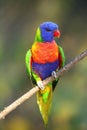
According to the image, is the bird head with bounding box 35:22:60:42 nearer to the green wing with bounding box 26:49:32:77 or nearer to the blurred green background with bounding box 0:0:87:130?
the green wing with bounding box 26:49:32:77

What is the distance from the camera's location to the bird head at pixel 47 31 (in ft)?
3.96

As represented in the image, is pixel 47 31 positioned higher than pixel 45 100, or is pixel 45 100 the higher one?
pixel 47 31

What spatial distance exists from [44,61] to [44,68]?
0.07 m

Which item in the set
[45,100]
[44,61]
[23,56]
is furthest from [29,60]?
[23,56]

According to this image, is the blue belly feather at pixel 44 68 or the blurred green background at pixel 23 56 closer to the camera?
the blue belly feather at pixel 44 68

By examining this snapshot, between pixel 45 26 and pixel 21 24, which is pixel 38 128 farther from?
pixel 45 26

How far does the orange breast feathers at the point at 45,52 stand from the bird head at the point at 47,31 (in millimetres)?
45

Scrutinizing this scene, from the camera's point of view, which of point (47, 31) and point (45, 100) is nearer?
point (47, 31)

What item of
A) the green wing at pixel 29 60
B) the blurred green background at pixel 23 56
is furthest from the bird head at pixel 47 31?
the blurred green background at pixel 23 56

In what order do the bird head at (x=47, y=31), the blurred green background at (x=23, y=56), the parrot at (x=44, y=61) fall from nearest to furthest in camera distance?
1. the bird head at (x=47, y=31)
2. the parrot at (x=44, y=61)
3. the blurred green background at (x=23, y=56)

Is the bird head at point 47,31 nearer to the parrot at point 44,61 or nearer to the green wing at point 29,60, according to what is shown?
the parrot at point 44,61

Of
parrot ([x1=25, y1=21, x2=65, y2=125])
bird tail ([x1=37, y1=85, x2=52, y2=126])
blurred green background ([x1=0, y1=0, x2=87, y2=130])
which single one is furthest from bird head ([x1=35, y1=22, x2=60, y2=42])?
blurred green background ([x1=0, y1=0, x2=87, y2=130])

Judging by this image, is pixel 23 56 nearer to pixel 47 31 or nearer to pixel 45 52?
pixel 45 52

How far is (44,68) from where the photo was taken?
5.06ft
